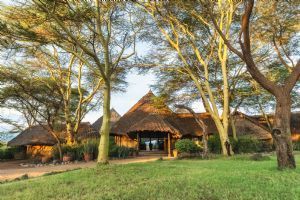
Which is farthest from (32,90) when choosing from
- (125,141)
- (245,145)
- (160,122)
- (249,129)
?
(249,129)

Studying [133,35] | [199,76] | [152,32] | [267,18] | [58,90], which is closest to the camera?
[133,35]

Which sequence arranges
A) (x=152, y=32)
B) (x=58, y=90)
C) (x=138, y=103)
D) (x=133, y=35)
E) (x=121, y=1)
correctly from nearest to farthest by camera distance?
1. (x=121, y=1)
2. (x=133, y=35)
3. (x=152, y=32)
4. (x=58, y=90)
5. (x=138, y=103)

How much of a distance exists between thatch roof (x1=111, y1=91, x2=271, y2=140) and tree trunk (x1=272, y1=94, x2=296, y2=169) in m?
13.2

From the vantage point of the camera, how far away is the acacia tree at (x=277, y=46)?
7734 millimetres

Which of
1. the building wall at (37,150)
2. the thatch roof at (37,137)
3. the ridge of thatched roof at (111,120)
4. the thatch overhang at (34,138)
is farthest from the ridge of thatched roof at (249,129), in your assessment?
the building wall at (37,150)

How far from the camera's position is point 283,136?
302 inches

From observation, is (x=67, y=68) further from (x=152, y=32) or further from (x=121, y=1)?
(x=121, y=1)

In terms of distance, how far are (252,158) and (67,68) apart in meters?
14.5

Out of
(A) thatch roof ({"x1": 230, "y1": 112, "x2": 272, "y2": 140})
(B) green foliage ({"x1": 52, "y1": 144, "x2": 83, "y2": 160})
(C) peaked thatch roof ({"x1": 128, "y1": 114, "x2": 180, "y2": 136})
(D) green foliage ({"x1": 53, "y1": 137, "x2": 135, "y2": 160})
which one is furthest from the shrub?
(B) green foliage ({"x1": 52, "y1": 144, "x2": 83, "y2": 160})

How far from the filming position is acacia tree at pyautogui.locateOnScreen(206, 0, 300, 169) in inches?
305

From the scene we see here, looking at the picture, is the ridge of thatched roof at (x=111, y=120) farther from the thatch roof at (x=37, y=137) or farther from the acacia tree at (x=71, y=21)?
the acacia tree at (x=71, y=21)

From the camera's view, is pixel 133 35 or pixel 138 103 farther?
pixel 138 103

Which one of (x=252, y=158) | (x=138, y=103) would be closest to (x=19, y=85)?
(x=138, y=103)

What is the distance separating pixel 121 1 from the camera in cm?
1208
